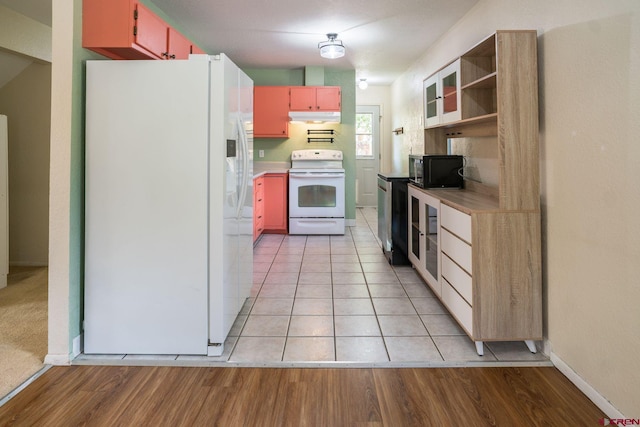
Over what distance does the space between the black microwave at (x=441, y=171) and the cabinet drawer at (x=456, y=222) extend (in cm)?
67

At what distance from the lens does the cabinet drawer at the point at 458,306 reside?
7.24 feet

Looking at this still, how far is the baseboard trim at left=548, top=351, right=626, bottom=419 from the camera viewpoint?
1.65 metres

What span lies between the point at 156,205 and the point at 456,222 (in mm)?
1697

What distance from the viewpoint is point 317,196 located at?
18.4 feet

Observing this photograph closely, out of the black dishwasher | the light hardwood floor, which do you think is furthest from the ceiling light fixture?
the light hardwood floor

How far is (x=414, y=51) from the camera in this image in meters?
5.09

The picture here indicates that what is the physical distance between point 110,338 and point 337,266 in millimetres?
2304

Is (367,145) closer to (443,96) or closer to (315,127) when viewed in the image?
(315,127)

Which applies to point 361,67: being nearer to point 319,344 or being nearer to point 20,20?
point 20,20

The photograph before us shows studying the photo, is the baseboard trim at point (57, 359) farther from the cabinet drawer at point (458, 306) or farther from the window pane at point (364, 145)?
the window pane at point (364, 145)

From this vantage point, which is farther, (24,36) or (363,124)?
(363,124)

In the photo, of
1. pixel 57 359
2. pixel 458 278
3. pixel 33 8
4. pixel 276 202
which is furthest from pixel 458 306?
pixel 33 8

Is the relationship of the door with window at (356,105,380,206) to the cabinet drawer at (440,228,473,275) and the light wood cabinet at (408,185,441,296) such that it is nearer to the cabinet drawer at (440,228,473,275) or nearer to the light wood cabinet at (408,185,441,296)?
the light wood cabinet at (408,185,441,296)

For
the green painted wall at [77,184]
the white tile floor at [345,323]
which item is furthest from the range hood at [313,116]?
the green painted wall at [77,184]
